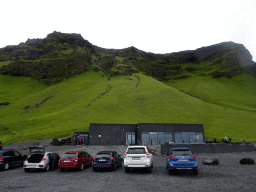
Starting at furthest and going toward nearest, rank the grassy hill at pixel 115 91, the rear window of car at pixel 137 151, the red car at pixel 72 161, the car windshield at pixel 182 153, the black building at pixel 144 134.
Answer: the grassy hill at pixel 115 91 < the black building at pixel 144 134 < the red car at pixel 72 161 < the rear window of car at pixel 137 151 < the car windshield at pixel 182 153

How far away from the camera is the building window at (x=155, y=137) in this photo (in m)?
41.4

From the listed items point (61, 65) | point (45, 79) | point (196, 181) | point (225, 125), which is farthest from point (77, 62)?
point (196, 181)

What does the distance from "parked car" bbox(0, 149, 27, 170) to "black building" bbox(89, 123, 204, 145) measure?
2302cm

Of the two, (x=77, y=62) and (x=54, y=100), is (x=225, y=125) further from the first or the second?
(x=77, y=62)

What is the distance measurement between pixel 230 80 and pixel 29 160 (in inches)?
4940

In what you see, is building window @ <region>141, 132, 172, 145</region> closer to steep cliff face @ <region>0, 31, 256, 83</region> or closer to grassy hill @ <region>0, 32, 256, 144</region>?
grassy hill @ <region>0, 32, 256, 144</region>

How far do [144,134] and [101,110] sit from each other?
2966 cm

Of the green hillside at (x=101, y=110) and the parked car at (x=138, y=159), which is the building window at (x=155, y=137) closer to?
the green hillside at (x=101, y=110)

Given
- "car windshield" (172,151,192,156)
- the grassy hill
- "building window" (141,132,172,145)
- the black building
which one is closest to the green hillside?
the grassy hill

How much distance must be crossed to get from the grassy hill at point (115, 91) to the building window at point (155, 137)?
732 inches

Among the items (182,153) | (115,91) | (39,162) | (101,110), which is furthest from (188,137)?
(115,91)

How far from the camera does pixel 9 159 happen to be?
1756 cm

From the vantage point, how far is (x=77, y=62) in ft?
381

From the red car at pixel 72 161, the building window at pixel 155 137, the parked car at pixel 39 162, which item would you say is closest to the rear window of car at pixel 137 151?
the red car at pixel 72 161
